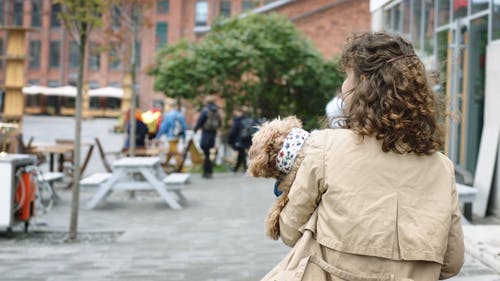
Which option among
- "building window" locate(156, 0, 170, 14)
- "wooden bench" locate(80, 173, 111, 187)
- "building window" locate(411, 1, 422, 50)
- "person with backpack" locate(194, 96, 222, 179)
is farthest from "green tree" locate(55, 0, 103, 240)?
"building window" locate(156, 0, 170, 14)

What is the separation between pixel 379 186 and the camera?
2.42 metres

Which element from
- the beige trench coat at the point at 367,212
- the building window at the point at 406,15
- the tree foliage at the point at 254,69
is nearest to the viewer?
the beige trench coat at the point at 367,212

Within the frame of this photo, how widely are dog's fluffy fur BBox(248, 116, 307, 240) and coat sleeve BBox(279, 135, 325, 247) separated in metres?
0.10

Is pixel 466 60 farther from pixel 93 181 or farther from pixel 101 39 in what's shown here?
pixel 101 39

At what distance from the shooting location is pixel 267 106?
2388 centimetres

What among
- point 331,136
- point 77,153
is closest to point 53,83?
point 77,153

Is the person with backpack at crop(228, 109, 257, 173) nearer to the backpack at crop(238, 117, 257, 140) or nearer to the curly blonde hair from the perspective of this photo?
→ the backpack at crop(238, 117, 257, 140)

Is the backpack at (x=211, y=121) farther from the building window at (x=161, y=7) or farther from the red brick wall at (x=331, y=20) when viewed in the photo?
the red brick wall at (x=331, y=20)

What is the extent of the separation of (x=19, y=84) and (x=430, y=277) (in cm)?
1511

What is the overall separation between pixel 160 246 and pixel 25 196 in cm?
189

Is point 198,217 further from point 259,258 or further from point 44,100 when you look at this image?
point 44,100

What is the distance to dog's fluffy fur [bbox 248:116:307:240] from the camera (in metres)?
2.67

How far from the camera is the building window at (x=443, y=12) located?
45.1ft

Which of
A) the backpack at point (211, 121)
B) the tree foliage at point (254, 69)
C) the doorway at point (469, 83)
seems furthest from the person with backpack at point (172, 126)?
the doorway at point (469, 83)
